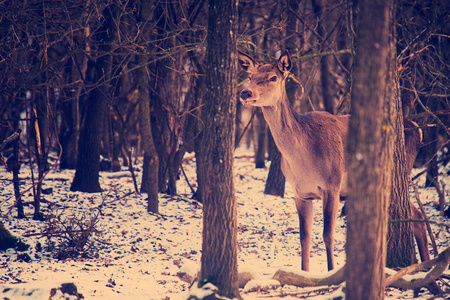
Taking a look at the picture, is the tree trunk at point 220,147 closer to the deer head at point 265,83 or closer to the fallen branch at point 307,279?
the fallen branch at point 307,279

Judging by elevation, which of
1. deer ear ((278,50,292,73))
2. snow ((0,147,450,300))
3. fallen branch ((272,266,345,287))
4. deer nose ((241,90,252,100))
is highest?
deer ear ((278,50,292,73))

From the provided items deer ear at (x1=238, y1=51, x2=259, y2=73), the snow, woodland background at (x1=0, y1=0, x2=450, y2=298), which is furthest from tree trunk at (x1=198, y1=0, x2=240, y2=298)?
woodland background at (x1=0, y1=0, x2=450, y2=298)

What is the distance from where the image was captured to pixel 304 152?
6641 millimetres

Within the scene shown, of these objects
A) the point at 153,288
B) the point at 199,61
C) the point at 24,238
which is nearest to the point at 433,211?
the point at 199,61

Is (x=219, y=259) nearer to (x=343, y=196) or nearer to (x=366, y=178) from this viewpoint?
(x=366, y=178)

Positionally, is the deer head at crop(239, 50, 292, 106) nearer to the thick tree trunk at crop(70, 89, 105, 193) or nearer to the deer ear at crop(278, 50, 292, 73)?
the deer ear at crop(278, 50, 292, 73)

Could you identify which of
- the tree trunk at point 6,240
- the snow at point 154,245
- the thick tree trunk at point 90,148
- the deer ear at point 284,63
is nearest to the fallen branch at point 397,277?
the snow at point 154,245

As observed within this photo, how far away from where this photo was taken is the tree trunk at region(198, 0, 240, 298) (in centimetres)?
486

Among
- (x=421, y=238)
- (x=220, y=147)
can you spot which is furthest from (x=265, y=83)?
(x=421, y=238)

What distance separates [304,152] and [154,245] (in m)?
3.36

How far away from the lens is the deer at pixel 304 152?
6477 mm

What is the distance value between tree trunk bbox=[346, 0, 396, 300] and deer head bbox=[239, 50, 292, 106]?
2441mm

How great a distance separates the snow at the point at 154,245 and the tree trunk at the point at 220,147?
1.52 ft

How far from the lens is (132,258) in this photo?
7430 mm
